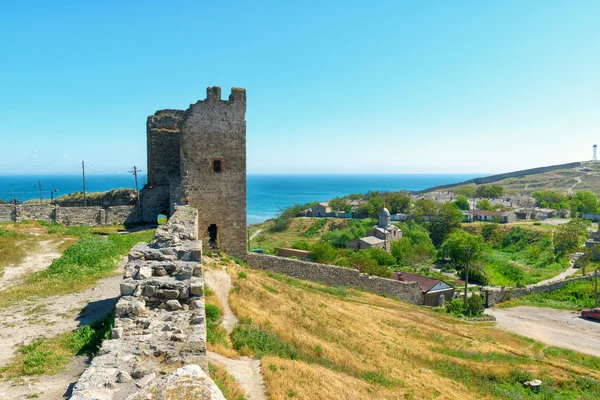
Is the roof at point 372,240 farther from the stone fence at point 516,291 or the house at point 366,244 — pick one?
the stone fence at point 516,291

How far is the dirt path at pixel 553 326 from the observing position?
24.3 metres

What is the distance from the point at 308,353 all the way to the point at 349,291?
12.3 meters

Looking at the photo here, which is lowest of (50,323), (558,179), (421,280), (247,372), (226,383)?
(421,280)

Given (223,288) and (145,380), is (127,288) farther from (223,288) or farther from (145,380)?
(223,288)

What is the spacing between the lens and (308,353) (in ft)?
33.5

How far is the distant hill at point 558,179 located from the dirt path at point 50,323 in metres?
157

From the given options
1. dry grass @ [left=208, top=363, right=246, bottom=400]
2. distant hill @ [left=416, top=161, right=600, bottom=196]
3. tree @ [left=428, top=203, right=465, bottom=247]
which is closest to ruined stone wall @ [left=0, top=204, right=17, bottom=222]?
dry grass @ [left=208, top=363, right=246, bottom=400]

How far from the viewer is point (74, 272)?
42.2ft

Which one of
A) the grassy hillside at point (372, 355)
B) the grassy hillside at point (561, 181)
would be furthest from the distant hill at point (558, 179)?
the grassy hillside at point (372, 355)

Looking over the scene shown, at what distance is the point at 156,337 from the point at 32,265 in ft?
41.3

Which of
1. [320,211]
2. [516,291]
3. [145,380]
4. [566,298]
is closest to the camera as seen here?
[145,380]

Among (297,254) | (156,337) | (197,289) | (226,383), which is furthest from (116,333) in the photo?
(297,254)

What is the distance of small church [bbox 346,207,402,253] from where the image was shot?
204ft

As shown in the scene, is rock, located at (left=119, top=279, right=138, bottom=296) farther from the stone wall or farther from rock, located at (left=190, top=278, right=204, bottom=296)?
the stone wall
